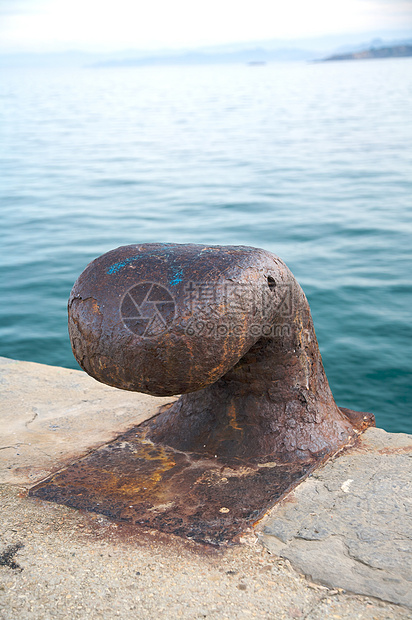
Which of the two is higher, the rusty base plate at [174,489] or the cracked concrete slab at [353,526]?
the rusty base plate at [174,489]

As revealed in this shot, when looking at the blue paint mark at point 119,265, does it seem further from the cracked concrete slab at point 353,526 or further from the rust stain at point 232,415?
the cracked concrete slab at point 353,526

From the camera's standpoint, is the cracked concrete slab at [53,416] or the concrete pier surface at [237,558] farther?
the cracked concrete slab at [53,416]

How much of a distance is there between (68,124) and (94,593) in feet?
88.7

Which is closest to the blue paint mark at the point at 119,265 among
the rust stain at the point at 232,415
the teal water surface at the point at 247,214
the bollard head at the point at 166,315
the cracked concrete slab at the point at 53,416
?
the bollard head at the point at 166,315

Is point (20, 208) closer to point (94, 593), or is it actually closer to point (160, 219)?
point (160, 219)

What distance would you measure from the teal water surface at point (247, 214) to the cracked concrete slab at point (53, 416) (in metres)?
2.16

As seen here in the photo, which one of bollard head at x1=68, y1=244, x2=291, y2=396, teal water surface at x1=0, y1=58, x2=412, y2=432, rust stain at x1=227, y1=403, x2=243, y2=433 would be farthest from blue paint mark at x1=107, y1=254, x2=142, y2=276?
teal water surface at x1=0, y1=58, x2=412, y2=432

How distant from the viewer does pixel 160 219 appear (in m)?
10.5

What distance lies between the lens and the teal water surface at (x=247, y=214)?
20.0ft

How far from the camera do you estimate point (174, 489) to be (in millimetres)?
2432

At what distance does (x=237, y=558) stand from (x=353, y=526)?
0.44 m

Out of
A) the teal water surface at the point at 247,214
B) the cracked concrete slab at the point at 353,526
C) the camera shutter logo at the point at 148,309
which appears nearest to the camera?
the cracked concrete slab at the point at 353,526

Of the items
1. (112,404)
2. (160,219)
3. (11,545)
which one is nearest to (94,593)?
(11,545)

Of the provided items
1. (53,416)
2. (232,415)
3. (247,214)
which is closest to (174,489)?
(232,415)
